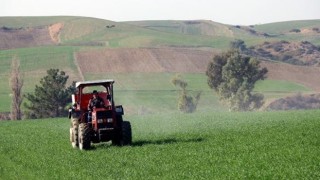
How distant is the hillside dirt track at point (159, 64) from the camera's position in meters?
122

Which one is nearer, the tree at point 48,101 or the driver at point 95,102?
the driver at point 95,102

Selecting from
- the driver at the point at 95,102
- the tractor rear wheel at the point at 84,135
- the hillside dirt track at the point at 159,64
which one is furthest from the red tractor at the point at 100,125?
the hillside dirt track at the point at 159,64

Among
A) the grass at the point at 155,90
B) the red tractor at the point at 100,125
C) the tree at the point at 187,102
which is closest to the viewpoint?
the red tractor at the point at 100,125

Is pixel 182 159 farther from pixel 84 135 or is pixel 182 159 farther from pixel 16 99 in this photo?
pixel 16 99

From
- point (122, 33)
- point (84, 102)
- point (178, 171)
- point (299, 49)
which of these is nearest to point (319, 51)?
point (299, 49)

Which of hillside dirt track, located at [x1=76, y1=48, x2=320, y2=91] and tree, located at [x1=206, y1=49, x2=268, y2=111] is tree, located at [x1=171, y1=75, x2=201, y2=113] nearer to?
tree, located at [x1=206, y1=49, x2=268, y2=111]

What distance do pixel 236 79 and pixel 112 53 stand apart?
36.5 m

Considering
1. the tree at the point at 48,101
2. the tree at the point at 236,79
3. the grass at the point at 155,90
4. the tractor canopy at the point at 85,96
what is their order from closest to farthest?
the tractor canopy at the point at 85,96 → the tree at the point at 48,101 → the tree at the point at 236,79 → the grass at the point at 155,90

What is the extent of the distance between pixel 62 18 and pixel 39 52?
50301 millimetres

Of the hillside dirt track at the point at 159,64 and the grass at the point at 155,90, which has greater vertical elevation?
the hillside dirt track at the point at 159,64

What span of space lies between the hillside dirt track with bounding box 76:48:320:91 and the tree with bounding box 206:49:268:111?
18.3 meters

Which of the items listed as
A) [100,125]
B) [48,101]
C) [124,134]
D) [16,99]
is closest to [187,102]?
[48,101]

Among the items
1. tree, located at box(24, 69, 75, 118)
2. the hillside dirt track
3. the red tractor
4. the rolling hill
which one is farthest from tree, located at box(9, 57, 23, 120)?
the red tractor

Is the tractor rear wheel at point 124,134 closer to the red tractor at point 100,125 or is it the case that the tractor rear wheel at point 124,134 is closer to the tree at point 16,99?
the red tractor at point 100,125
